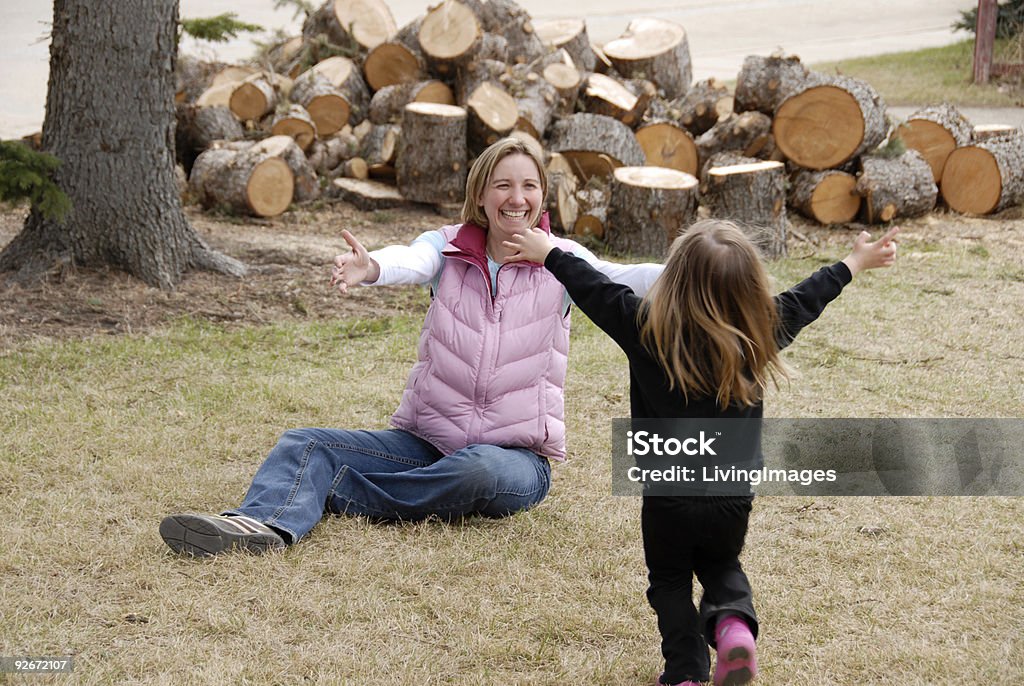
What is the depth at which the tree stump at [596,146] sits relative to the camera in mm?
8445

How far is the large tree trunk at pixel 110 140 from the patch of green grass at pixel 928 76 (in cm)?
997

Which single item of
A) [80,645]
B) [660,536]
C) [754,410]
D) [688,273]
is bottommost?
[80,645]

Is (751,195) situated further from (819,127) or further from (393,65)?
(393,65)

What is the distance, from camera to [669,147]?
8922 millimetres

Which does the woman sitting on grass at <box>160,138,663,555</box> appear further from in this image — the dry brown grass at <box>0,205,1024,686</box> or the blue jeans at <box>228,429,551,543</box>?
the dry brown grass at <box>0,205,1024,686</box>

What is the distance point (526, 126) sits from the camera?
8.60 m

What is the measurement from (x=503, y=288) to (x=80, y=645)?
1.62 metres

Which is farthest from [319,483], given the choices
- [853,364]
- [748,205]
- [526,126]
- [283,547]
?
[526,126]

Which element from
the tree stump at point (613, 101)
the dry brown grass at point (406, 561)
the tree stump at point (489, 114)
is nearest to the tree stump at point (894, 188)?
the tree stump at point (613, 101)

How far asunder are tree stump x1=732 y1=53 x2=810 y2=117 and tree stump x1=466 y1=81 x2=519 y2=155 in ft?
6.34

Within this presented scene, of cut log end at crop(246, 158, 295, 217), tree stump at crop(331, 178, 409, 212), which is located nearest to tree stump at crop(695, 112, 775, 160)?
tree stump at crop(331, 178, 409, 212)

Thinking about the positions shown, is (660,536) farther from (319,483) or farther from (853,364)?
(853,364)

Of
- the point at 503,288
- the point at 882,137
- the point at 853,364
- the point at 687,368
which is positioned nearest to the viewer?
the point at 687,368
